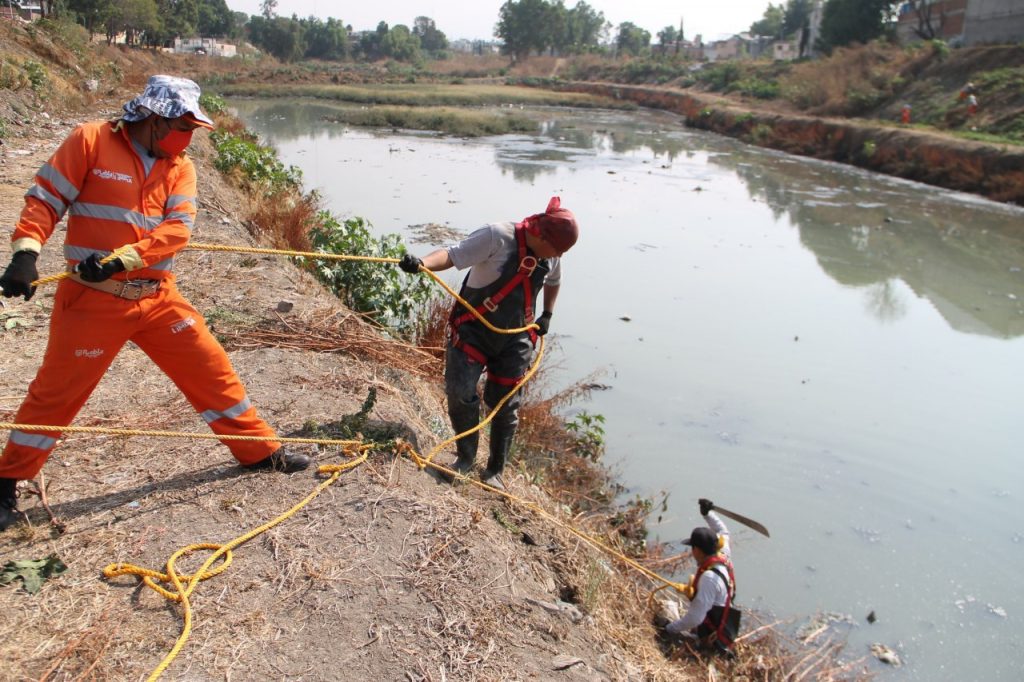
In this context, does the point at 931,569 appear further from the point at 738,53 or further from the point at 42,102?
the point at 738,53

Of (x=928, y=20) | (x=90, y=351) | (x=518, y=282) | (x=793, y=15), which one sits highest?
(x=793, y=15)

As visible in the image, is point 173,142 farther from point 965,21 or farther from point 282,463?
point 965,21

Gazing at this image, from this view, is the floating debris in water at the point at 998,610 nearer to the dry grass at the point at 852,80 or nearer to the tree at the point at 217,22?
the dry grass at the point at 852,80

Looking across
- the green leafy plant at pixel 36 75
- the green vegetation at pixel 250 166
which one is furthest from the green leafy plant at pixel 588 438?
the green leafy plant at pixel 36 75

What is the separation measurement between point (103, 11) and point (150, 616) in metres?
34.5

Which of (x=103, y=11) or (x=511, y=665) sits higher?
(x=103, y=11)

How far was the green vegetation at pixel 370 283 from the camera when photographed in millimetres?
6992

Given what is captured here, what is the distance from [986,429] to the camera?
268 inches

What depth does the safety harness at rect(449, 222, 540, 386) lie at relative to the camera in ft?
12.5

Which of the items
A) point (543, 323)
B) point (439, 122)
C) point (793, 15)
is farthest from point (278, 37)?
point (543, 323)

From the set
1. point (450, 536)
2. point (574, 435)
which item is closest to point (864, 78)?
point (574, 435)

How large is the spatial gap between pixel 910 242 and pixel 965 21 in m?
26.3

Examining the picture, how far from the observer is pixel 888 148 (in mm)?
22406

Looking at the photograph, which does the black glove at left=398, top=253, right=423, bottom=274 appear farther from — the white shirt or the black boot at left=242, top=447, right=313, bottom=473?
the black boot at left=242, top=447, right=313, bottom=473
